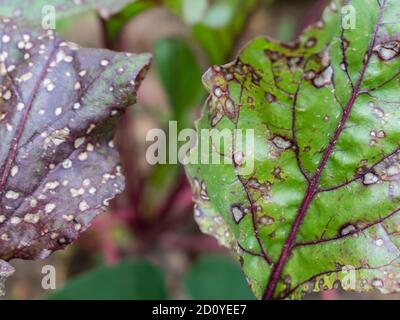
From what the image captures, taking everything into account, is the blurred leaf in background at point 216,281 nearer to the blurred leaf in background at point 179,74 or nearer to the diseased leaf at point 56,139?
the blurred leaf in background at point 179,74

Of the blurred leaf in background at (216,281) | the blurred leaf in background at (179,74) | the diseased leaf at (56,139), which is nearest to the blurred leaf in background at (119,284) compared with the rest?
the blurred leaf in background at (216,281)

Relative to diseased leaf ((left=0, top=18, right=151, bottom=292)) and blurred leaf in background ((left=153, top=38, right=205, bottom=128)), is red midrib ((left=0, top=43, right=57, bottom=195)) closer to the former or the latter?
diseased leaf ((left=0, top=18, right=151, bottom=292))

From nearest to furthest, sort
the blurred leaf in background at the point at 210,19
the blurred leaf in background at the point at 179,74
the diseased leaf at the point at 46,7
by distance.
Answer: the diseased leaf at the point at 46,7, the blurred leaf in background at the point at 210,19, the blurred leaf in background at the point at 179,74

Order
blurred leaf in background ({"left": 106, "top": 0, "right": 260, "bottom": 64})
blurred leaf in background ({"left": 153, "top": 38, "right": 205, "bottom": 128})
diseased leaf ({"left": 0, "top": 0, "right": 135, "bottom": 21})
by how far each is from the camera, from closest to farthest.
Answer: diseased leaf ({"left": 0, "top": 0, "right": 135, "bottom": 21}) → blurred leaf in background ({"left": 106, "top": 0, "right": 260, "bottom": 64}) → blurred leaf in background ({"left": 153, "top": 38, "right": 205, "bottom": 128})

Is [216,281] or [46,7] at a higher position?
[46,7]

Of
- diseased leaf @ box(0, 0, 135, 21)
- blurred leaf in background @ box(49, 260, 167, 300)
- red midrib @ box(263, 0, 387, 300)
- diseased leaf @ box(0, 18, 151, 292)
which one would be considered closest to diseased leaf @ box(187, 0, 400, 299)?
red midrib @ box(263, 0, 387, 300)
